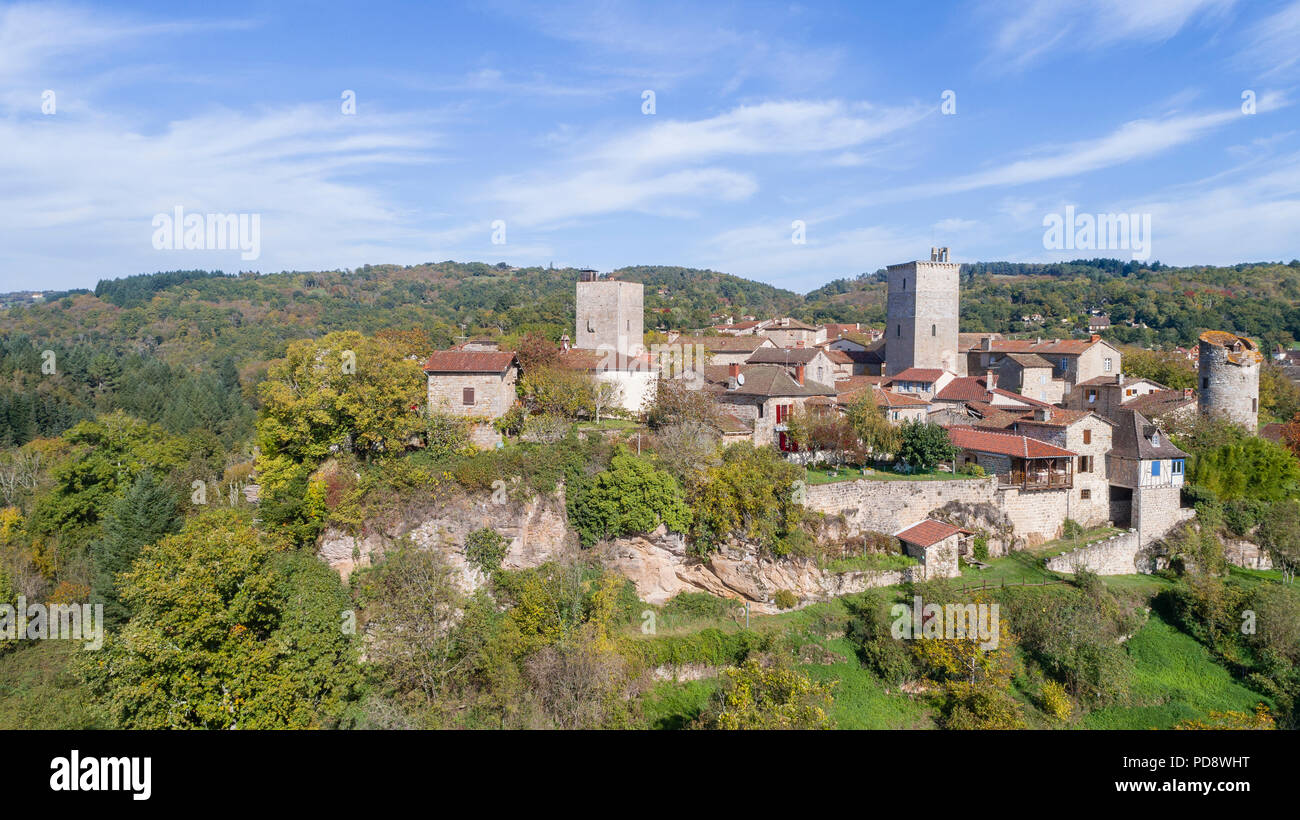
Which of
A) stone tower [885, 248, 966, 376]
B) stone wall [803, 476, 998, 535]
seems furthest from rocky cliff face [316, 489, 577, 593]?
stone tower [885, 248, 966, 376]

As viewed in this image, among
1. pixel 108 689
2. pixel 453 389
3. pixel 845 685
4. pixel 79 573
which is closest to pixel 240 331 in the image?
pixel 79 573

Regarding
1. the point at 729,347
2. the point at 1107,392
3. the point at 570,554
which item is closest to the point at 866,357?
the point at 729,347

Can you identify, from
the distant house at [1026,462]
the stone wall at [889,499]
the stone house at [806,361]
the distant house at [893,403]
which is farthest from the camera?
the stone house at [806,361]

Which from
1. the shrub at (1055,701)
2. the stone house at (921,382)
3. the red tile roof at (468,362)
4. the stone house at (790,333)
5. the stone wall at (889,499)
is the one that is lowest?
the shrub at (1055,701)

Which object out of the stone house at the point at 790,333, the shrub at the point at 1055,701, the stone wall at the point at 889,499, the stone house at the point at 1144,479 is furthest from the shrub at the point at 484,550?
the stone house at the point at 790,333

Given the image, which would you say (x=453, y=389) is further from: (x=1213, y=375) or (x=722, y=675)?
(x=1213, y=375)

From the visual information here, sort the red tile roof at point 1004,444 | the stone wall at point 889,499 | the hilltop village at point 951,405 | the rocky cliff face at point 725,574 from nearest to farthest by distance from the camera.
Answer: the rocky cliff face at point 725,574
the stone wall at point 889,499
the hilltop village at point 951,405
the red tile roof at point 1004,444

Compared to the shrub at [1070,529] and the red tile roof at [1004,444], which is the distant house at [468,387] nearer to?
the red tile roof at [1004,444]

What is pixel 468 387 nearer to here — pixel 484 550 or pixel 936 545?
pixel 484 550
